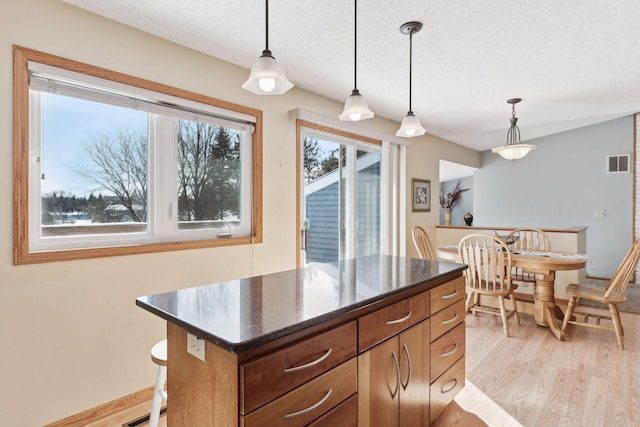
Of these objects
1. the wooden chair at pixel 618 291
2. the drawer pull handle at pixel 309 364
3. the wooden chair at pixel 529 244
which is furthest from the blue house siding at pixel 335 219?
the drawer pull handle at pixel 309 364

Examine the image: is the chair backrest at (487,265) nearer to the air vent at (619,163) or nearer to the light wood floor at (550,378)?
the light wood floor at (550,378)

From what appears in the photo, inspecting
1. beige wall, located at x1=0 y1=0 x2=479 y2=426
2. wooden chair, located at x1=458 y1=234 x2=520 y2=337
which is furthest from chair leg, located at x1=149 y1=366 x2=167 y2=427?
wooden chair, located at x1=458 y1=234 x2=520 y2=337

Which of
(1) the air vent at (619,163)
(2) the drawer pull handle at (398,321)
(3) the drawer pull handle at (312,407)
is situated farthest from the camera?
(1) the air vent at (619,163)

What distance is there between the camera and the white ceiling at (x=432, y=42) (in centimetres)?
197

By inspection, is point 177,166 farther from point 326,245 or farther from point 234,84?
point 326,245

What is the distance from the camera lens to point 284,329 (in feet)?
3.39

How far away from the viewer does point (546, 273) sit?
10.8 feet

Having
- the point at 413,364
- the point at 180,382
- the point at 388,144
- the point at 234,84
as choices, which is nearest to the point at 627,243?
the point at 388,144

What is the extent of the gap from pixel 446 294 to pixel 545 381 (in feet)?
3.95

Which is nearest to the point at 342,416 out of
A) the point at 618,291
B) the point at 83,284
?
the point at 83,284

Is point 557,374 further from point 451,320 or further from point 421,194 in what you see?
point 421,194

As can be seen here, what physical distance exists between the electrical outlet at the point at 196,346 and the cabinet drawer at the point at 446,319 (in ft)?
3.84

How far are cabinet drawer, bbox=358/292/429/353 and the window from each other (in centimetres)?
153

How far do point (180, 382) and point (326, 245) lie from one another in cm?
253
